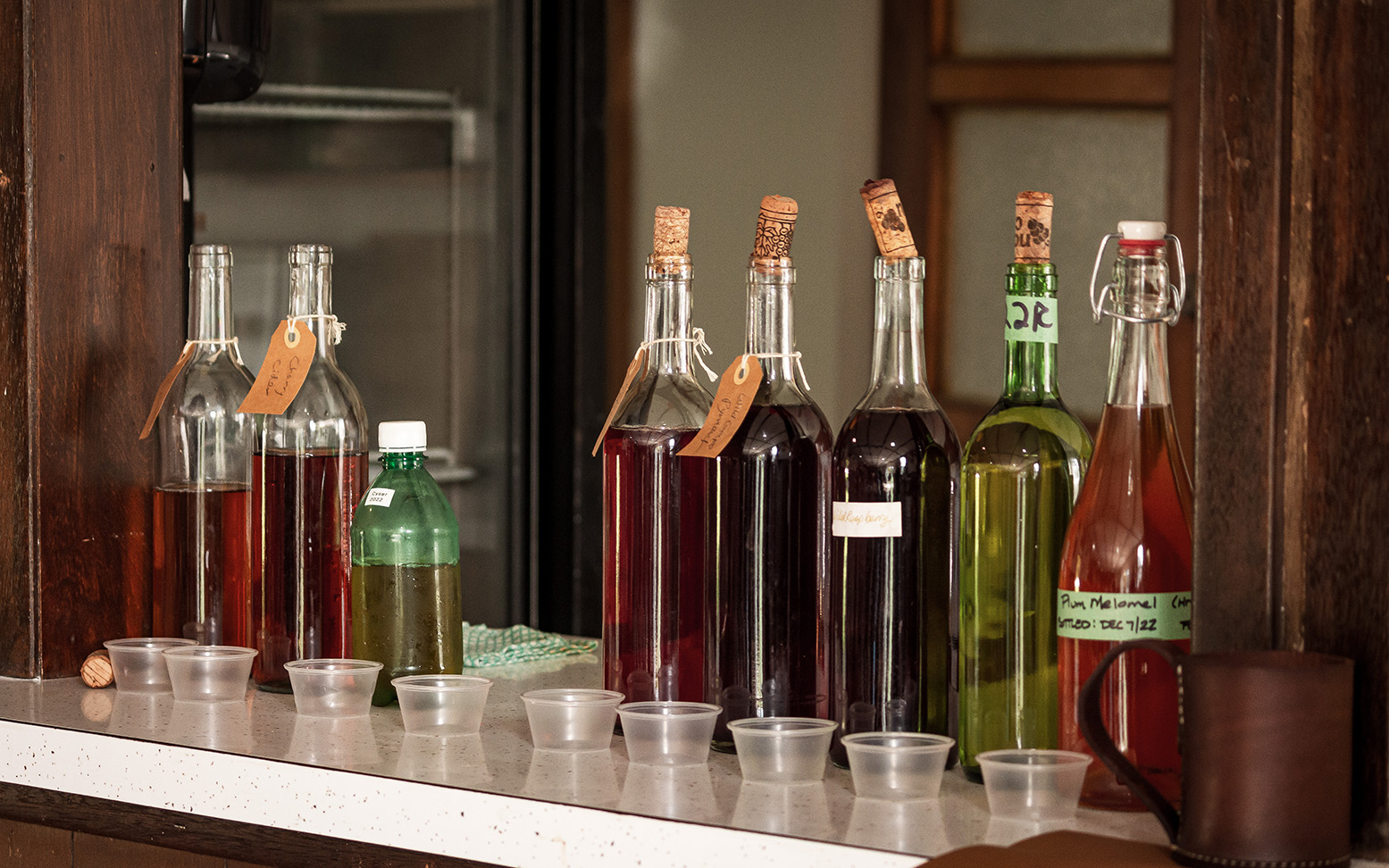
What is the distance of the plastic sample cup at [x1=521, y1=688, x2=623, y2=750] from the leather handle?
0.31m

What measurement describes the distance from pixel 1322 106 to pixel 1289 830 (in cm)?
35

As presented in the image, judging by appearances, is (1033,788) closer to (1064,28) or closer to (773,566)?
(773,566)

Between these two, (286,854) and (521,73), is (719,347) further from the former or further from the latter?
(286,854)

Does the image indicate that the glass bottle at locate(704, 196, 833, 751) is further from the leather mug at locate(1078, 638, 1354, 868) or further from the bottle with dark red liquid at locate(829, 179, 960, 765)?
the leather mug at locate(1078, 638, 1354, 868)

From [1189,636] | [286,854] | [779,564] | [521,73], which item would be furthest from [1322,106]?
→ [521,73]

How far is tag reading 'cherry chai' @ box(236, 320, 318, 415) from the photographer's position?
114 cm

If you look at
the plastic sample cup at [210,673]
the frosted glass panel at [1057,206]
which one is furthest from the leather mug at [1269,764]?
the frosted glass panel at [1057,206]

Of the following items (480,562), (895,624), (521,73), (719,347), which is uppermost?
(521,73)

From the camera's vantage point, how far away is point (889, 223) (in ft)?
3.01

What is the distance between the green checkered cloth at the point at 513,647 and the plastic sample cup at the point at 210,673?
0.25 m

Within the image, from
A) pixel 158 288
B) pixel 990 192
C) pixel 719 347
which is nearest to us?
pixel 158 288

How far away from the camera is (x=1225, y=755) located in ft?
2.34

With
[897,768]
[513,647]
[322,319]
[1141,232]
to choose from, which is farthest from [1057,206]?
[897,768]

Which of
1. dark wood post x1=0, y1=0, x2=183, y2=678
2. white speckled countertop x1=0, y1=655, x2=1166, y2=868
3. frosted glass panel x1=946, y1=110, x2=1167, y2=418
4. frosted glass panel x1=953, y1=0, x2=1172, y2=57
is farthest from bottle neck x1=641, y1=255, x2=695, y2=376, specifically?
frosted glass panel x1=953, y1=0, x2=1172, y2=57
